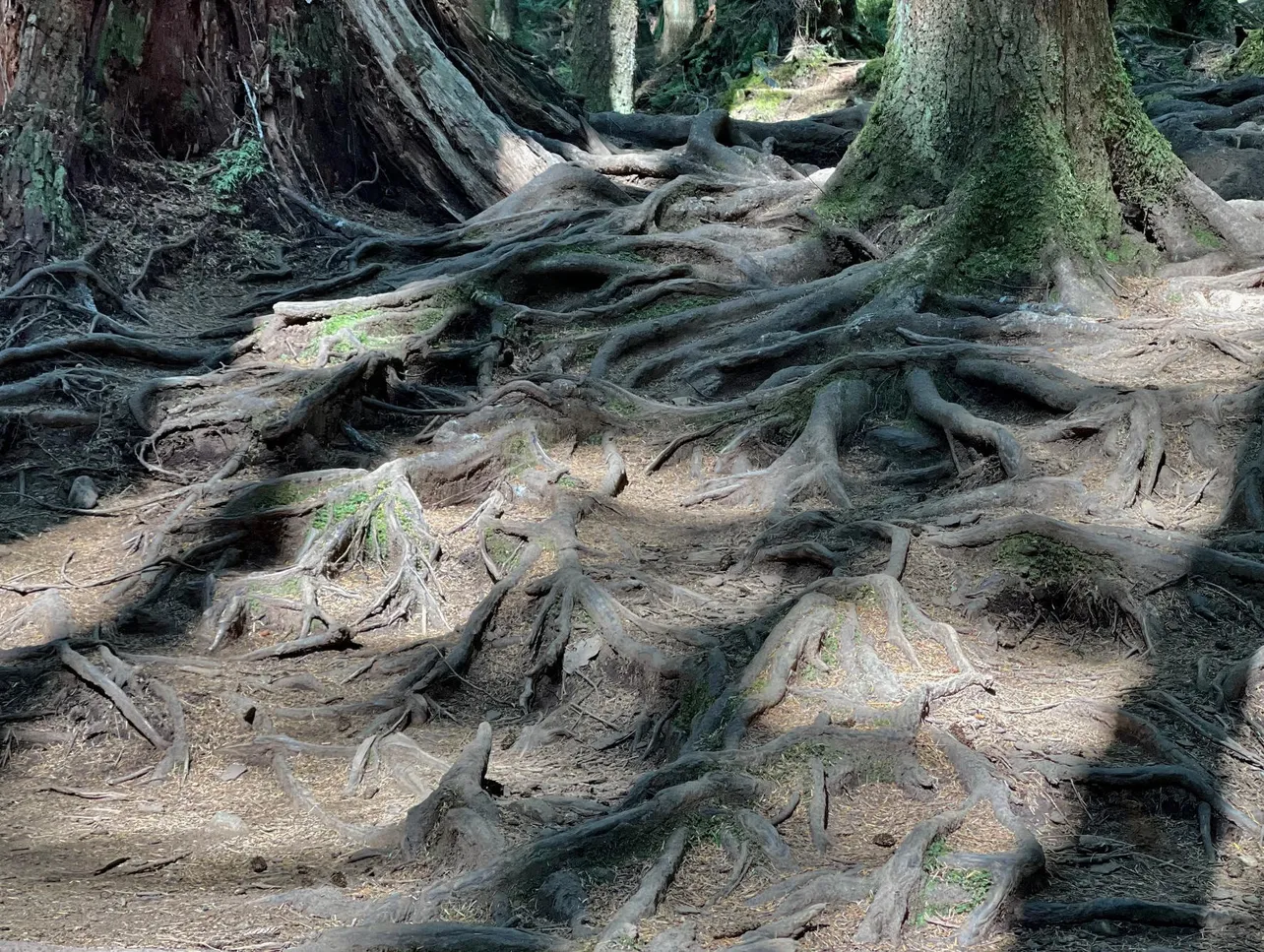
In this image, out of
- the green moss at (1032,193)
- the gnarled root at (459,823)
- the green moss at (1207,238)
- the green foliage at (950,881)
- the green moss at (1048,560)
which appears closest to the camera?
the green foliage at (950,881)

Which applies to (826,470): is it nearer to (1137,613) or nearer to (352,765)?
(1137,613)

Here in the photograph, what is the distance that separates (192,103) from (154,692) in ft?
23.2

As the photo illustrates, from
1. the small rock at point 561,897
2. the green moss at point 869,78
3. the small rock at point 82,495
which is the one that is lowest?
the small rock at point 82,495

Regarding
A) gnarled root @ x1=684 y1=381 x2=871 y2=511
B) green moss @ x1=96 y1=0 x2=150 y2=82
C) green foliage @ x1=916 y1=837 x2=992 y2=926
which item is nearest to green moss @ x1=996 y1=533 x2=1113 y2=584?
gnarled root @ x1=684 y1=381 x2=871 y2=511

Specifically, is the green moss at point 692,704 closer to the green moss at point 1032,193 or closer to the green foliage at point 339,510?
the green foliage at point 339,510

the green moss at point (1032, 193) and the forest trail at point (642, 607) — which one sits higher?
the green moss at point (1032, 193)

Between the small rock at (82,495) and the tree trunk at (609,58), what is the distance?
13.0 m

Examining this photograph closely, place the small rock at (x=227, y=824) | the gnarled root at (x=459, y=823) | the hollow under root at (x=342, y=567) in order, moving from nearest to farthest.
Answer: the gnarled root at (x=459, y=823) < the small rock at (x=227, y=824) < the hollow under root at (x=342, y=567)

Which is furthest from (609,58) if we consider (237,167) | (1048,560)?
(1048,560)

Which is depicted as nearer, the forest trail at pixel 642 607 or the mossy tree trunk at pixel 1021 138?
the forest trail at pixel 642 607

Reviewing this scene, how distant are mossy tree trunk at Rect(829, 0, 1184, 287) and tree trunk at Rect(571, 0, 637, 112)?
1089 centimetres

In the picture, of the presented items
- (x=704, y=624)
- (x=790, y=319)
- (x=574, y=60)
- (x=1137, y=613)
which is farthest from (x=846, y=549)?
(x=574, y=60)

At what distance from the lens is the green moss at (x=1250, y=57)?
14.7 meters

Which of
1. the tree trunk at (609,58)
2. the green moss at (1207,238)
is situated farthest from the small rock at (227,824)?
the tree trunk at (609,58)
